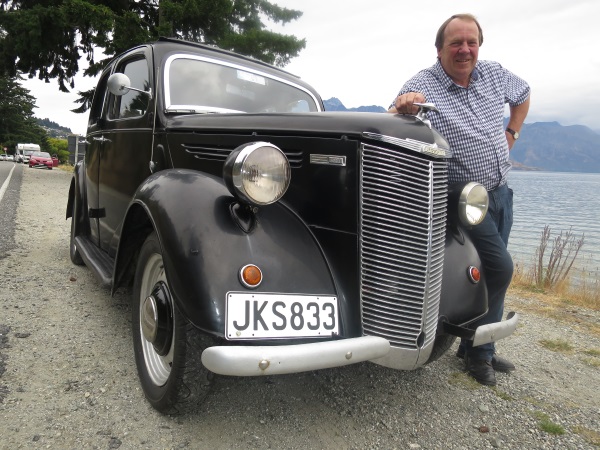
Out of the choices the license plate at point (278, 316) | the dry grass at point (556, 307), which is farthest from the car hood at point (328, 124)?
the dry grass at point (556, 307)

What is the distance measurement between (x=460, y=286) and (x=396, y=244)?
22.9 inches

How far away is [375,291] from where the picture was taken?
1997mm

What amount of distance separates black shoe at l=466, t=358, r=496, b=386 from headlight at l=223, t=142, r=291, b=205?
179 centimetres

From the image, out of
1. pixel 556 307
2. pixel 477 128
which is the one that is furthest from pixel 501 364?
pixel 556 307

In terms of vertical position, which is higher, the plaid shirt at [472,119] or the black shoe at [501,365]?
the plaid shirt at [472,119]

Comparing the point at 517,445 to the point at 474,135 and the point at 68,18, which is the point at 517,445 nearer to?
the point at 474,135

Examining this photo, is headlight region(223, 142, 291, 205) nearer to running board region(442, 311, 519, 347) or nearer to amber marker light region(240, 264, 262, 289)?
amber marker light region(240, 264, 262, 289)

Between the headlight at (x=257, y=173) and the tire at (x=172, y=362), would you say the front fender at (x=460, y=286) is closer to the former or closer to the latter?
the headlight at (x=257, y=173)

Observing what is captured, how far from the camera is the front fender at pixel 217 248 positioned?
1.79 meters

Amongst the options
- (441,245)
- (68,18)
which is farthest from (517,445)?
(68,18)

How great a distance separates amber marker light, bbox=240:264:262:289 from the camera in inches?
71.3

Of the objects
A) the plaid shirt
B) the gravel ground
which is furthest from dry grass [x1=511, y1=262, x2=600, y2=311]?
the plaid shirt

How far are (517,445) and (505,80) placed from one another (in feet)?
7.23

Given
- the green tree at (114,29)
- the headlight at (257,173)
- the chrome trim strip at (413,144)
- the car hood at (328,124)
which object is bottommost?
the headlight at (257,173)
